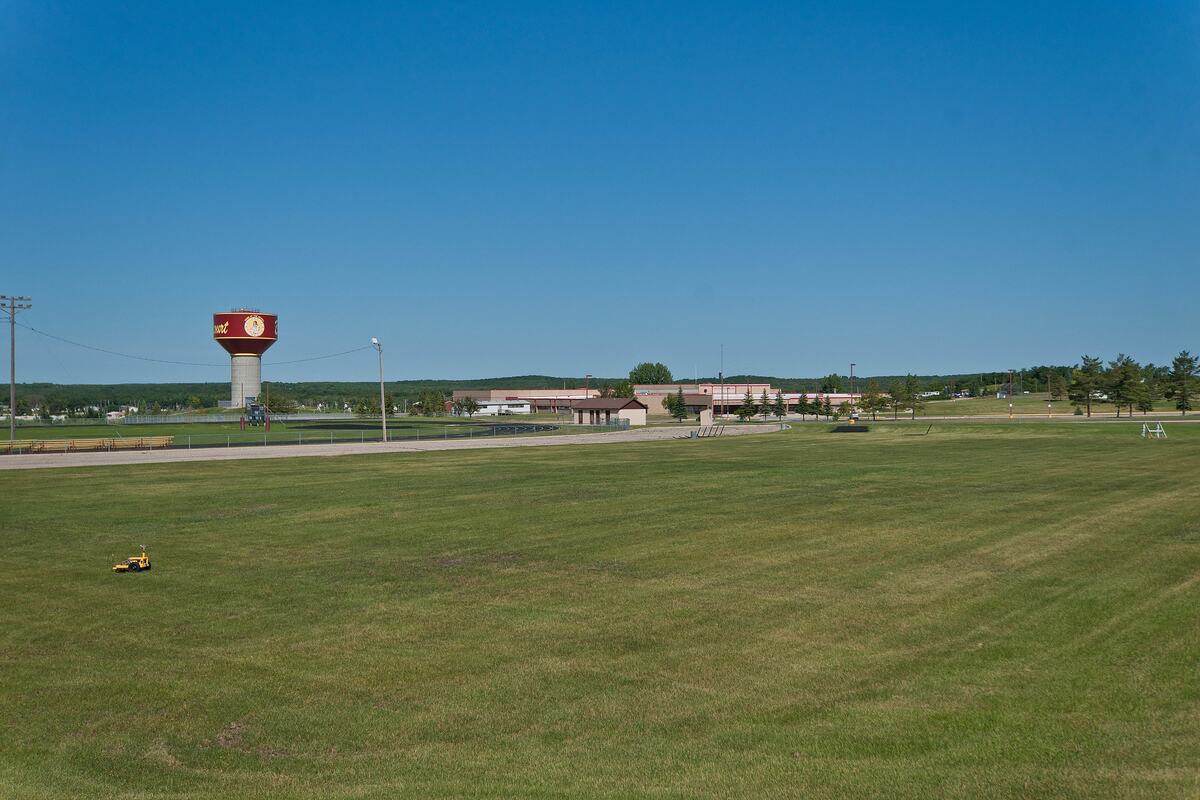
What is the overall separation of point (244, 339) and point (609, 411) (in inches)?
3676

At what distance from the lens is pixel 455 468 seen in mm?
45656

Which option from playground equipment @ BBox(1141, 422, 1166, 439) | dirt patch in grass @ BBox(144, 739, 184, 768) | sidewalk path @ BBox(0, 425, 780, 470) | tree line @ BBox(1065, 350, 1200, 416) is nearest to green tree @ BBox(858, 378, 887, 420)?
tree line @ BBox(1065, 350, 1200, 416)

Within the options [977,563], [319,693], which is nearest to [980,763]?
[319,693]

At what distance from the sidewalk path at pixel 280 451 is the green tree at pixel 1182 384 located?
2461 inches

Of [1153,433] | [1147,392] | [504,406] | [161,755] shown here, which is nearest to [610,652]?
[161,755]

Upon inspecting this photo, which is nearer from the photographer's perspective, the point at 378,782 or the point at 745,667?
the point at 378,782

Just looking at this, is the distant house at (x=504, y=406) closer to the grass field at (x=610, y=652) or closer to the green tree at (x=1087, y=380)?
the green tree at (x=1087, y=380)

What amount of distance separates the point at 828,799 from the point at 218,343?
184885 mm

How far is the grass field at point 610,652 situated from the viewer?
374 inches

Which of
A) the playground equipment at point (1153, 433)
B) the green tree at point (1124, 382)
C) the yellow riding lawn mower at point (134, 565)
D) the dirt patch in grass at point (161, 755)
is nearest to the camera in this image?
the dirt patch in grass at point (161, 755)

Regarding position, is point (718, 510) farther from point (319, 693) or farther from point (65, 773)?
point (65, 773)

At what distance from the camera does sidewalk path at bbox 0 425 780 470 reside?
53094mm

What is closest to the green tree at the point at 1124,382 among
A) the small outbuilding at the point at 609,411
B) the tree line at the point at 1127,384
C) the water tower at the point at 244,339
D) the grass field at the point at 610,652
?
the tree line at the point at 1127,384

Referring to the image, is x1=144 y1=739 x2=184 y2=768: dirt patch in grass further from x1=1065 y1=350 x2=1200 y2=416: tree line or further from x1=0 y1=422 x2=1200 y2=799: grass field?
x1=1065 y1=350 x2=1200 y2=416: tree line
